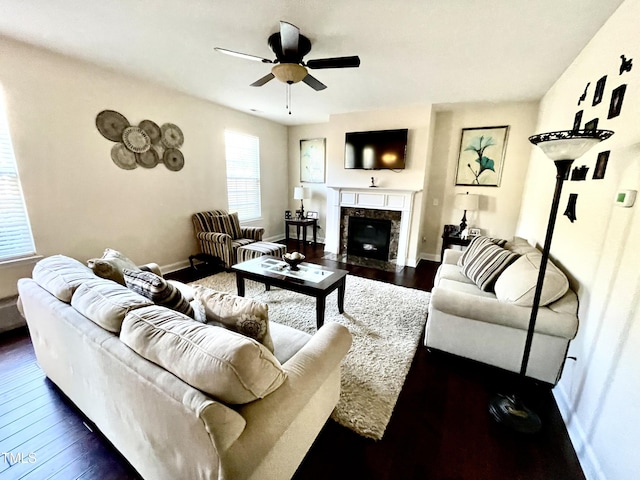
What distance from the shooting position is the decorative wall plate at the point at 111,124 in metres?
3.00

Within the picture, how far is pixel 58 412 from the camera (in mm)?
→ 1608

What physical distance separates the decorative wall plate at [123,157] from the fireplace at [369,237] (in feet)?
11.3

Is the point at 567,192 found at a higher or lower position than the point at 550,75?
lower

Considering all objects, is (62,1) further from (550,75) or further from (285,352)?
(550,75)

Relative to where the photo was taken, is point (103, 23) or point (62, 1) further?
point (103, 23)

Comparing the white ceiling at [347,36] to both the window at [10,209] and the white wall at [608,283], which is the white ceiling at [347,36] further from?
the window at [10,209]

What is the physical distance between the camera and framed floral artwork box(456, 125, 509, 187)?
3.99 m

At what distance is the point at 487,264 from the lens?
7.91 feet

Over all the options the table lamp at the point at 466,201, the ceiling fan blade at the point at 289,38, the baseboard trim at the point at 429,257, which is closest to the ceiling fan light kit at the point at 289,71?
the ceiling fan blade at the point at 289,38

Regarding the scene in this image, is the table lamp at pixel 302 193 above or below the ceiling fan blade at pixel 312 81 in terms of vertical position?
below

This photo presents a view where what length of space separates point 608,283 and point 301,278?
210 centimetres

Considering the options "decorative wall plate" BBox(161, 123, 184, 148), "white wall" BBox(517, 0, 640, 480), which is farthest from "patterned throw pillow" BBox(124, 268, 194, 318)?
"decorative wall plate" BBox(161, 123, 184, 148)

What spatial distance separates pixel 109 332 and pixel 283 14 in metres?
2.31

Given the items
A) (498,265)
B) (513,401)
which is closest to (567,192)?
(498,265)
